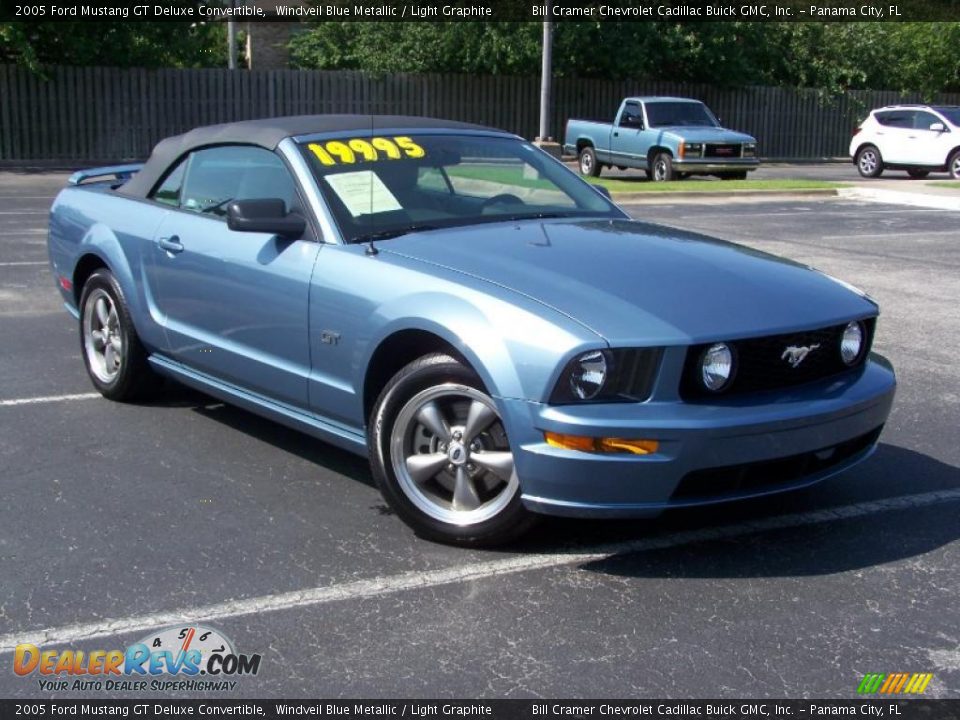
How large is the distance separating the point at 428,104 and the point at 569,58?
443 cm

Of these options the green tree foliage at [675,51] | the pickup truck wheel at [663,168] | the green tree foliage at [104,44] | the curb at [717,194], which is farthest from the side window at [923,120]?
the green tree foliage at [104,44]

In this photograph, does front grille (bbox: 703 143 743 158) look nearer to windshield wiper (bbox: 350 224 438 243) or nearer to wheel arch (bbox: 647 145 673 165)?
wheel arch (bbox: 647 145 673 165)

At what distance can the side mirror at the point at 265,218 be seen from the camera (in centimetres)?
501

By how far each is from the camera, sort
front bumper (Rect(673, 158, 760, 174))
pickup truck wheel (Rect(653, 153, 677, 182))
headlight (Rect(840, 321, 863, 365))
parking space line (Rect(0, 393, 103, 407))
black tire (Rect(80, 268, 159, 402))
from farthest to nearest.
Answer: pickup truck wheel (Rect(653, 153, 677, 182)) → front bumper (Rect(673, 158, 760, 174)) → parking space line (Rect(0, 393, 103, 407)) → black tire (Rect(80, 268, 159, 402)) → headlight (Rect(840, 321, 863, 365))

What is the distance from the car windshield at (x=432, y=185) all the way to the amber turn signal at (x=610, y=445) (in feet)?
4.77

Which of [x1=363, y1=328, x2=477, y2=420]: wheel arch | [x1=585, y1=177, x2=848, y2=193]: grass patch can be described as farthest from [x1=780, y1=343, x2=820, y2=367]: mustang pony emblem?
[x1=585, y1=177, x2=848, y2=193]: grass patch

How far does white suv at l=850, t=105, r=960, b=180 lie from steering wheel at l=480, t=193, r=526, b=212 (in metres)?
21.6

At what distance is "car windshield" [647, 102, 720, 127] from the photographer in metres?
24.5

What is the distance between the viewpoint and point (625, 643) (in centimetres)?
370

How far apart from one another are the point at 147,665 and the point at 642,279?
219 cm

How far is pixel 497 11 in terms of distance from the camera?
33.3 meters

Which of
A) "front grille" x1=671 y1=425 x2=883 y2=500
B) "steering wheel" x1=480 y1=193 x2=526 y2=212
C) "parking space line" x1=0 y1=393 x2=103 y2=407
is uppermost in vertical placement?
"steering wheel" x1=480 y1=193 x2=526 y2=212
